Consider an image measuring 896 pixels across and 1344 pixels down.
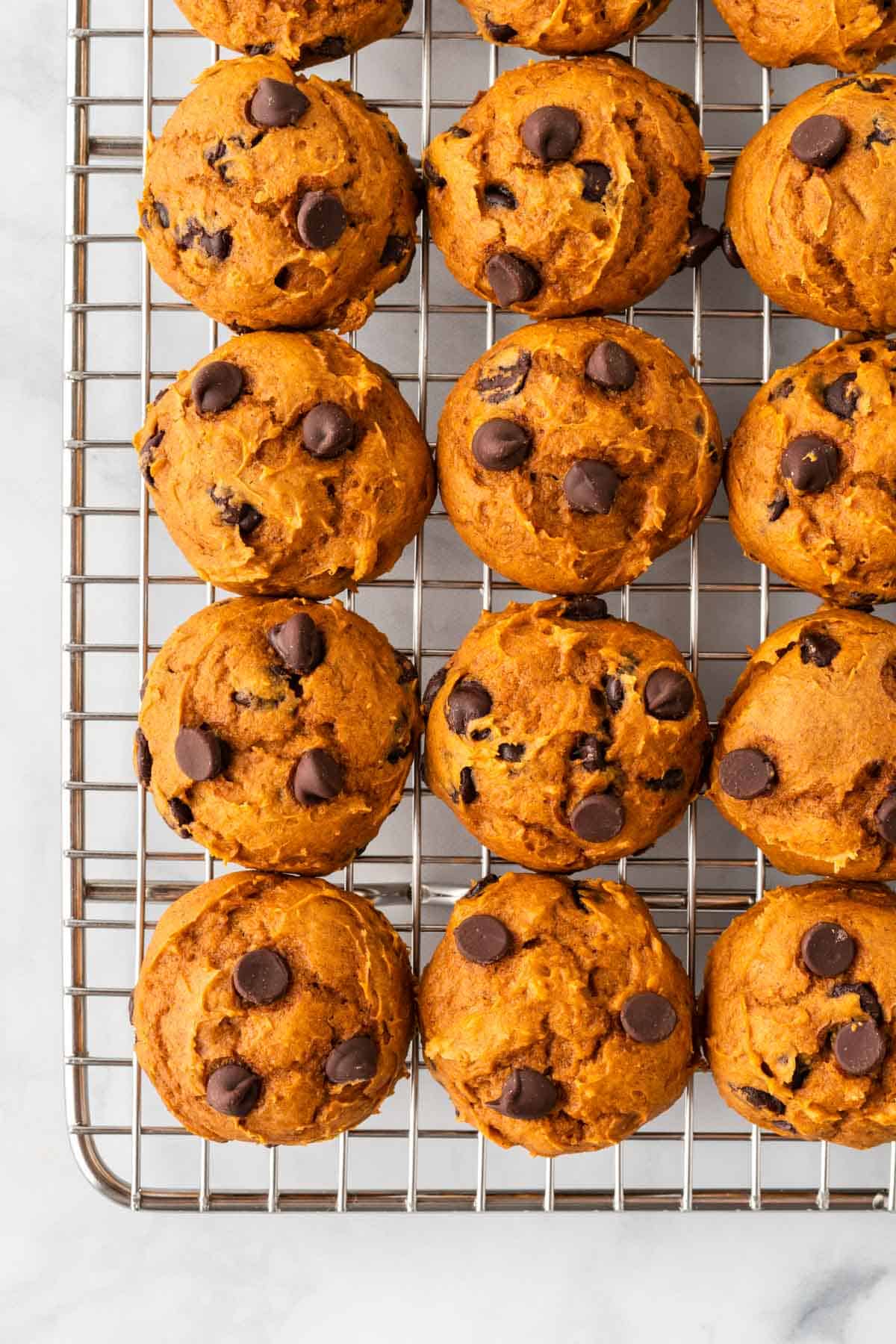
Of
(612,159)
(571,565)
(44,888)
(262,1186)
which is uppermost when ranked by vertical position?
(612,159)

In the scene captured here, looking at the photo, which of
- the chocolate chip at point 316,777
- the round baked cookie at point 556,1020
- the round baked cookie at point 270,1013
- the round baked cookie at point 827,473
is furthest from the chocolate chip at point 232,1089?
the round baked cookie at point 827,473

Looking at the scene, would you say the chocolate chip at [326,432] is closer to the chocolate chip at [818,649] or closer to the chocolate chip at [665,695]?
the chocolate chip at [665,695]

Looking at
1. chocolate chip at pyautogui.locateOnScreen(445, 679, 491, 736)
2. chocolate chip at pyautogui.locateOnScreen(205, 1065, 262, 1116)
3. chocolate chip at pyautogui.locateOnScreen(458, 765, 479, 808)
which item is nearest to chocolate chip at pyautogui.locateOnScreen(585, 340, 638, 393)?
chocolate chip at pyautogui.locateOnScreen(445, 679, 491, 736)

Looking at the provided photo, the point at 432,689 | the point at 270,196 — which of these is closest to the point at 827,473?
the point at 432,689

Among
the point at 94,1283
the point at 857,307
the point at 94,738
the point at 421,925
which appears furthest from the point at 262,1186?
the point at 857,307

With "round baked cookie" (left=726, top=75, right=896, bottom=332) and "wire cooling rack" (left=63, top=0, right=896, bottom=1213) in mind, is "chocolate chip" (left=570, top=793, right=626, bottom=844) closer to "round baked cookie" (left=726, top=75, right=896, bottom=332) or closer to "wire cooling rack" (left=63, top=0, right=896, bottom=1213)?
"wire cooling rack" (left=63, top=0, right=896, bottom=1213)

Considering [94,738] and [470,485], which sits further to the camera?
[94,738]

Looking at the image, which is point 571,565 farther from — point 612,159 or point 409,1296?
point 409,1296
